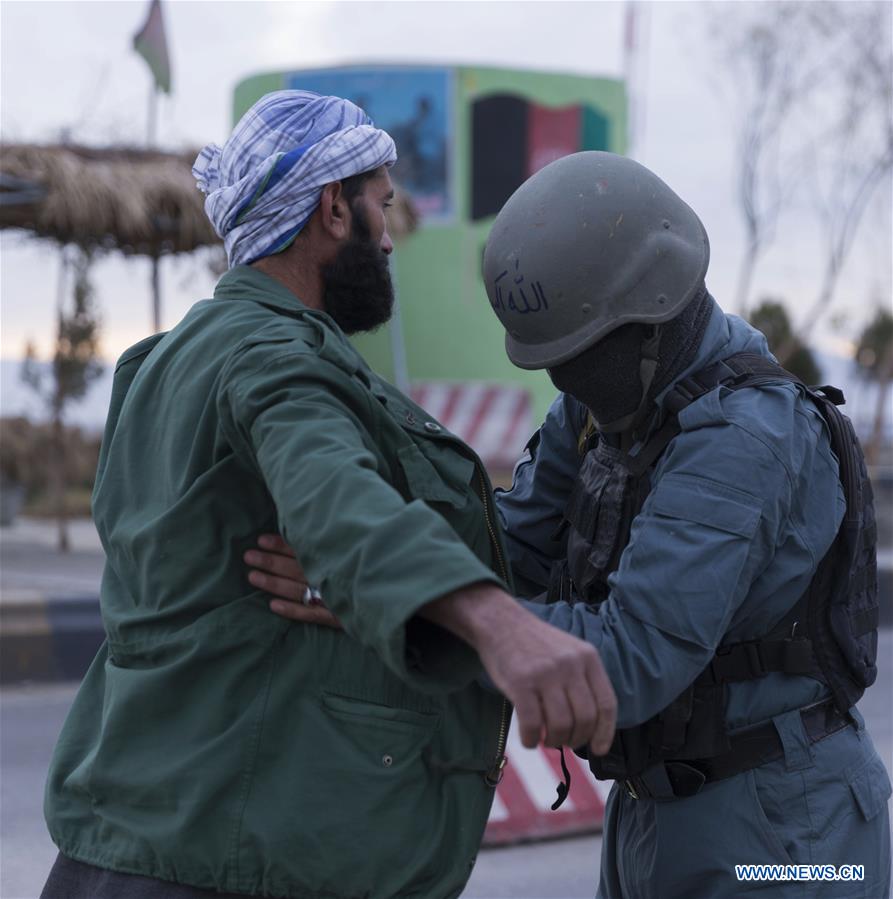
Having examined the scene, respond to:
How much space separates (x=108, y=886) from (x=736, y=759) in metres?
0.94

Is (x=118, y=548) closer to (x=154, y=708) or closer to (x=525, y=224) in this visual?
(x=154, y=708)

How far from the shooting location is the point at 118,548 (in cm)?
192

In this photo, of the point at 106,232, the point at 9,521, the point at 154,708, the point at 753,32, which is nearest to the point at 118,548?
the point at 154,708

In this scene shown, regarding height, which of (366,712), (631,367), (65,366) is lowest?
(65,366)

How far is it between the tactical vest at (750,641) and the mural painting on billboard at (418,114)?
35.3 feet

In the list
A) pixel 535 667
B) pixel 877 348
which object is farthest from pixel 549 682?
pixel 877 348

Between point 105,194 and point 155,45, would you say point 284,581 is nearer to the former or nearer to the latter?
point 105,194

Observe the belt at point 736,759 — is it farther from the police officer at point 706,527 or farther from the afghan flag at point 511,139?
the afghan flag at point 511,139

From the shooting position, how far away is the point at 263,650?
179 centimetres

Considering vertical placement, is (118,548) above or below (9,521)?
above

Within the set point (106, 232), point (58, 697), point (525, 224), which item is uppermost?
point (525, 224)

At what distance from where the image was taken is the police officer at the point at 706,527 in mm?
1884

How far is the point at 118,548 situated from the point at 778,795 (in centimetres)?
107

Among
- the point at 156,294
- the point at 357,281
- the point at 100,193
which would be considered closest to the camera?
the point at 357,281
